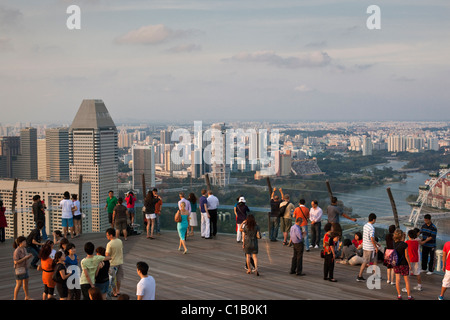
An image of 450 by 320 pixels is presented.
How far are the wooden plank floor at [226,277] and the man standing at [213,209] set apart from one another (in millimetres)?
710

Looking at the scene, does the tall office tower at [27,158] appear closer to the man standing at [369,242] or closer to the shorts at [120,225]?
the shorts at [120,225]

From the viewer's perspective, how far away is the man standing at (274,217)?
13125 mm

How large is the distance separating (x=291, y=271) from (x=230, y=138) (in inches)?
1505

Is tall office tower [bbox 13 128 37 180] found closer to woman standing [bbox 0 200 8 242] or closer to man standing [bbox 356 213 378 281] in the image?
woman standing [bbox 0 200 8 242]

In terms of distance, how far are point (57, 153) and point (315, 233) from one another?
58981 mm

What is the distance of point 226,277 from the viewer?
10.4 metres

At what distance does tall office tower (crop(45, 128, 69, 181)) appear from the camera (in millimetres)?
63375

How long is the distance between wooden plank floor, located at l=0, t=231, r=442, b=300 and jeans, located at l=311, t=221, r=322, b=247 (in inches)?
10.2

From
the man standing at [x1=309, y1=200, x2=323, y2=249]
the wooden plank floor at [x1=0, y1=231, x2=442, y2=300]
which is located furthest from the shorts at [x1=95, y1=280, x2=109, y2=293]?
the man standing at [x1=309, y1=200, x2=323, y2=249]

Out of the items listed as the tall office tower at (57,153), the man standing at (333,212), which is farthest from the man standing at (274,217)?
the tall office tower at (57,153)

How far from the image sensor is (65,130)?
73188 millimetres
